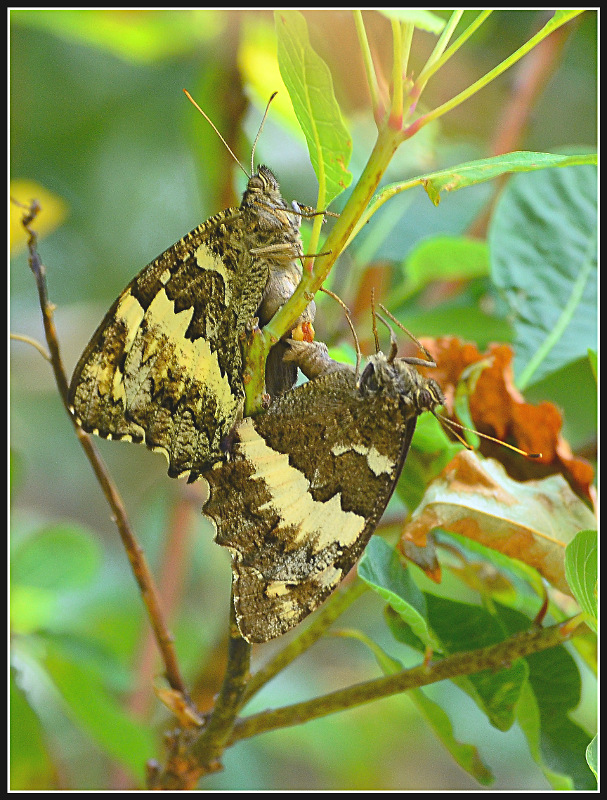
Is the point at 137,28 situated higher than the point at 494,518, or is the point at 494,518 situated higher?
the point at 137,28

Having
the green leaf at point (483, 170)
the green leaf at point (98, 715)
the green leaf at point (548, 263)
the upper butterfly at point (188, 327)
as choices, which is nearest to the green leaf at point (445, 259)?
the green leaf at point (548, 263)

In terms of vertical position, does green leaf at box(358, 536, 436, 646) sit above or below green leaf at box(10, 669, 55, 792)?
above

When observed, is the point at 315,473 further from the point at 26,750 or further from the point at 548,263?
the point at 26,750

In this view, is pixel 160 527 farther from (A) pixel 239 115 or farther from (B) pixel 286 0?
(B) pixel 286 0

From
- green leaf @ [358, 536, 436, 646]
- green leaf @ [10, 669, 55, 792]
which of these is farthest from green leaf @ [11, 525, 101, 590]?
green leaf @ [358, 536, 436, 646]

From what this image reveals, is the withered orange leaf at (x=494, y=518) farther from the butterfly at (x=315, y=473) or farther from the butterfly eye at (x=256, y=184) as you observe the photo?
the butterfly eye at (x=256, y=184)

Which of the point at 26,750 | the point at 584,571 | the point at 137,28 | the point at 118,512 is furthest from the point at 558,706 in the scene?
the point at 137,28

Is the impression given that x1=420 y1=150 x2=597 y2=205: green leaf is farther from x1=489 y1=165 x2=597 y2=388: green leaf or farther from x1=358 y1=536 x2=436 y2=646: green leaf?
x1=489 y1=165 x2=597 y2=388: green leaf
